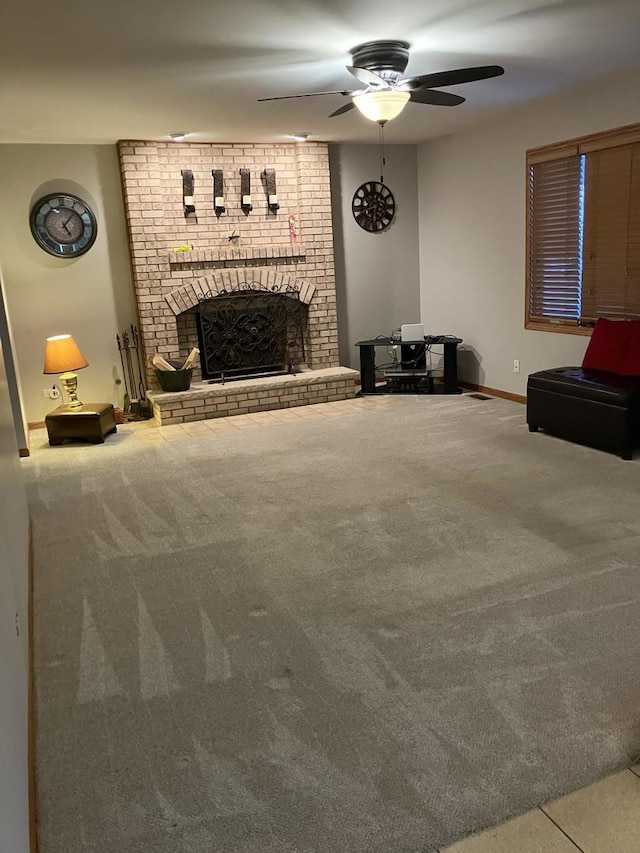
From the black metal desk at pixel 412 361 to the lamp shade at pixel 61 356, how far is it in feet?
8.94

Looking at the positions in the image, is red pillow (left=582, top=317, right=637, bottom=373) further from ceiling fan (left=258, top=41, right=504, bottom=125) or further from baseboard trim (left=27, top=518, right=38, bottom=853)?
baseboard trim (left=27, top=518, right=38, bottom=853)

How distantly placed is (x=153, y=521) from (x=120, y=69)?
2537 mm

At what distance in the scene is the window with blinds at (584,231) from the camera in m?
4.95

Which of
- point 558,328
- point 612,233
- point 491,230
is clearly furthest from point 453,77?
point 491,230

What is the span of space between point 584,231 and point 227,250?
10.6ft

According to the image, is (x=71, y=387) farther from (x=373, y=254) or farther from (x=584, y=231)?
(x=584, y=231)

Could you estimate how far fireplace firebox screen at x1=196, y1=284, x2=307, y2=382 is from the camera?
6.69 m

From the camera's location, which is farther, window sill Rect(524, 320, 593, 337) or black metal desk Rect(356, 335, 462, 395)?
black metal desk Rect(356, 335, 462, 395)

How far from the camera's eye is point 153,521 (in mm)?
3791

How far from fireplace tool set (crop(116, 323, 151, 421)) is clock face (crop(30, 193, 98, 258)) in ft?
2.87

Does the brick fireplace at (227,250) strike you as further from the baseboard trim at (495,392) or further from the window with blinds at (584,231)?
the window with blinds at (584,231)

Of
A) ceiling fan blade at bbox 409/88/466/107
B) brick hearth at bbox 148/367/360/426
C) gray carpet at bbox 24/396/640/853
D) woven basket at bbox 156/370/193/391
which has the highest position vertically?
ceiling fan blade at bbox 409/88/466/107

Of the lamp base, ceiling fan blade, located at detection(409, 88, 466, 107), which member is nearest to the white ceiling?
ceiling fan blade, located at detection(409, 88, 466, 107)

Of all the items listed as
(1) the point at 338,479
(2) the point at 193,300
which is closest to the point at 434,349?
(2) the point at 193,300
